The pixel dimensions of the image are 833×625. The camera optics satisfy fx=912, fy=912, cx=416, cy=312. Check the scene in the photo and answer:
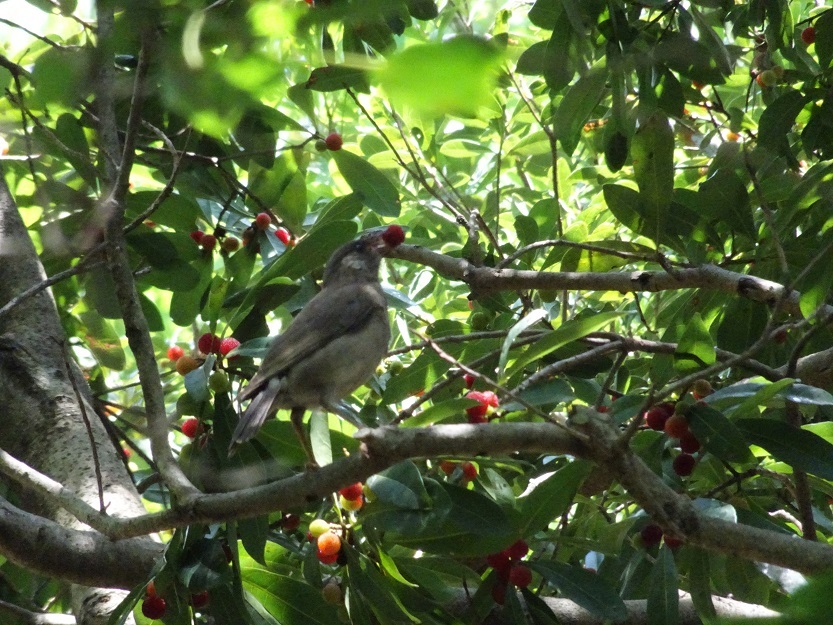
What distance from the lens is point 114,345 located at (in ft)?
15.3

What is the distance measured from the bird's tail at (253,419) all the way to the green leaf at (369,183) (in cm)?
127

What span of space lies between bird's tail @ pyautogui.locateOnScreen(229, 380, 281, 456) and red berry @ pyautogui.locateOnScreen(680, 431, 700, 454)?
139 centimetres

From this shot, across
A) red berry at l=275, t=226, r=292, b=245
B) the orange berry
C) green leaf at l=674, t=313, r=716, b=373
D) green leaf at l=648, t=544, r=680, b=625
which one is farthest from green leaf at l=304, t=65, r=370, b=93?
green leaf at l=648, t=544, r=680, b=625

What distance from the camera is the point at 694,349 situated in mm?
2744

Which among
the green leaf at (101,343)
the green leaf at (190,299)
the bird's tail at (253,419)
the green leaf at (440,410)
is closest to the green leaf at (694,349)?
the green leaf at (440,410)

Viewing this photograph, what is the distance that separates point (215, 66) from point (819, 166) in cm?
302

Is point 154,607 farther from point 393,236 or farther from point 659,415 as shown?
point 393,236

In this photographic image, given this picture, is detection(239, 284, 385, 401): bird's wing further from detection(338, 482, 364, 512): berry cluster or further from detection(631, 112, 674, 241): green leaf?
detection(631, 112, 674, 241): green leaf

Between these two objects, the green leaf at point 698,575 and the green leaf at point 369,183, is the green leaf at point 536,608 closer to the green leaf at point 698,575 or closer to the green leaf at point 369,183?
the green leaf at point 698,575

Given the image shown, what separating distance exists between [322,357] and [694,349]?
166cm

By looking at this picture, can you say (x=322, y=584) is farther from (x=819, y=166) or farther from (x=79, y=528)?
(x=819, y=166)

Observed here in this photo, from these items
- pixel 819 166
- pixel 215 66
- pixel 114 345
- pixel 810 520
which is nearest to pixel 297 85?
pixel 114 345

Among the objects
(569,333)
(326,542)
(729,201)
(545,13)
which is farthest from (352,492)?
(545,13)

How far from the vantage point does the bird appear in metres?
3.50
